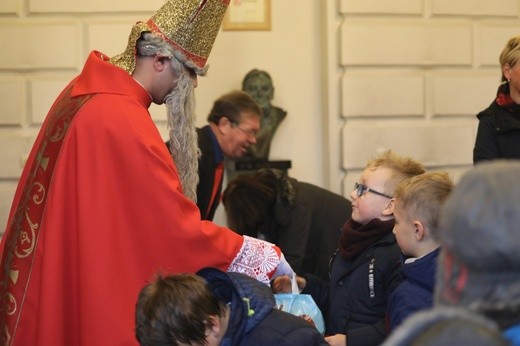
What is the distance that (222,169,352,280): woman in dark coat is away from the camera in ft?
15.8

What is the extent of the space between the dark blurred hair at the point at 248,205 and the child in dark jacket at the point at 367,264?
924mm

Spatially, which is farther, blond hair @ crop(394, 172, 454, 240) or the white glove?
the white glove

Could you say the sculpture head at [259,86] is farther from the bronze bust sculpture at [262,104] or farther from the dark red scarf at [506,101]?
the dark red scarf at [506,101]

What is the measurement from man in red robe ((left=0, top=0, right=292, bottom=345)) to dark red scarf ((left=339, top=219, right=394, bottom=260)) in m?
0.29

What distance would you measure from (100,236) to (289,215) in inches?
61.9

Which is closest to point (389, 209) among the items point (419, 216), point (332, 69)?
point (419, 216)

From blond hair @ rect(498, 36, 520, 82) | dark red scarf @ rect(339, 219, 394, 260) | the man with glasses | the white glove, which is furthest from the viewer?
the man with glasses

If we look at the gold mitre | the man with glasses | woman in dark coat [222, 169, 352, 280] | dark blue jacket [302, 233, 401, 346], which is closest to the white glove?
dark blue jacket [302, 233, 401, 346]

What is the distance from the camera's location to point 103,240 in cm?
348

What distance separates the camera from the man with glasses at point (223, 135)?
524 cm

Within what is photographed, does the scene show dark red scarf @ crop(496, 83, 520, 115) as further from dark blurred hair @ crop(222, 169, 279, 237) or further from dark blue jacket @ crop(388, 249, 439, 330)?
dark blue jacket @ crop(388, 249, 439, 330)

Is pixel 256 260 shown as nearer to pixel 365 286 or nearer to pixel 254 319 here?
pixel 365 286

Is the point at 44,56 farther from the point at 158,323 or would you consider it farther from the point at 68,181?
the point at 158,323

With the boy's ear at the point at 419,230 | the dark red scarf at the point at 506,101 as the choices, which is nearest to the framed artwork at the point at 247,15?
the dark red scarf at the point at 506,101
